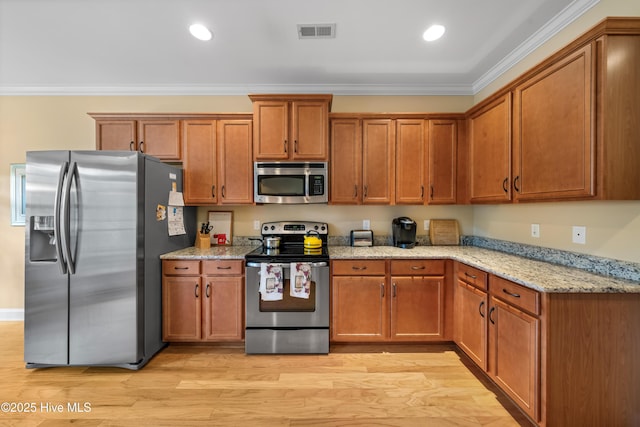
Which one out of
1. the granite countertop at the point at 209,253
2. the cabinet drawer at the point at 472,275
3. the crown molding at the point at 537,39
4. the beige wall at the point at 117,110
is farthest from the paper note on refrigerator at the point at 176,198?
the crown molding at the point at 537,39

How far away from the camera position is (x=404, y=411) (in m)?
1.90

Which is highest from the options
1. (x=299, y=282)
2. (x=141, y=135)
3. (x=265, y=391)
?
(x=141, y=135)

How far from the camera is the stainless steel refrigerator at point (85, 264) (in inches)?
90.0

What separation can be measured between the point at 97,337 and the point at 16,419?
611mm

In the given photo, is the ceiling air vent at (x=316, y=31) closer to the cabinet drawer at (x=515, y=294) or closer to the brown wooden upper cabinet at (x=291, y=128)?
the brown wooden upper cabinet at (x=291, y=128)

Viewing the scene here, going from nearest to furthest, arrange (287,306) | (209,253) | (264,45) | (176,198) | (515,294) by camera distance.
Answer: (515,294) → (264,45) → (287,306) → (209,253) → (176,198)

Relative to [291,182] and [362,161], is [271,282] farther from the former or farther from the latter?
[362,161]

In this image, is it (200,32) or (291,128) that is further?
(291,128)

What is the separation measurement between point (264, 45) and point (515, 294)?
2.90m

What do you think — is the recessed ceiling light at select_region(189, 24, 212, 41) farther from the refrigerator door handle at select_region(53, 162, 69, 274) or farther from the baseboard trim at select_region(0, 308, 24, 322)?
the baseboard trim at select_region(0, 308, 24, 322)

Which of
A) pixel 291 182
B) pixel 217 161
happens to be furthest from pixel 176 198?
pixel 291 182

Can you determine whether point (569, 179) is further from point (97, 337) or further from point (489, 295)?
point (97, 337)

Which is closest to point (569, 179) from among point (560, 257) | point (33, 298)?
point (560, 257)

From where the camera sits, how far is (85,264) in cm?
230
